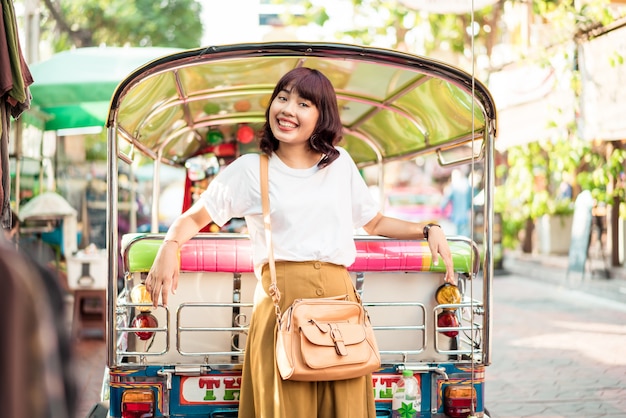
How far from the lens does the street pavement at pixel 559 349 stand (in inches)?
238

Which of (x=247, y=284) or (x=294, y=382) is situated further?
(x=247, y=284)

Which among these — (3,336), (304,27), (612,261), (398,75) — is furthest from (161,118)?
(304,27)

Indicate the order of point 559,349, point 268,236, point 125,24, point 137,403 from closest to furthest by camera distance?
1. point 268,236
2. point 137,403
3. point 559,349
4. point 125,24

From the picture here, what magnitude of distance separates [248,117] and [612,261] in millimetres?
9515

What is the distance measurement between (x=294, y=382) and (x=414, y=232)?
2.93ft

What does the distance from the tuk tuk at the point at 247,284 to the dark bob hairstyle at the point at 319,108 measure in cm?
29

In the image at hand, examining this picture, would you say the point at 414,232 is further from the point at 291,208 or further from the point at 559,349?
the point at 559,349

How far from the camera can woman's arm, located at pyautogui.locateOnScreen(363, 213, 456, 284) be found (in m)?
3.42

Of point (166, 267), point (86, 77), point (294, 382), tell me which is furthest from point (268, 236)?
point (86, 77)

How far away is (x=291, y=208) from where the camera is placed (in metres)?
3.17

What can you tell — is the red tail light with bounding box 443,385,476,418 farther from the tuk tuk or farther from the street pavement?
the street pavement

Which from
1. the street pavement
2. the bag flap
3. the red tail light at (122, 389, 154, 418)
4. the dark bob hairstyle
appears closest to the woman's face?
the dark bob hairstyle

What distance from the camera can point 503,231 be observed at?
52.3ft

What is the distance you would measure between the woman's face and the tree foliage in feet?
53.7
